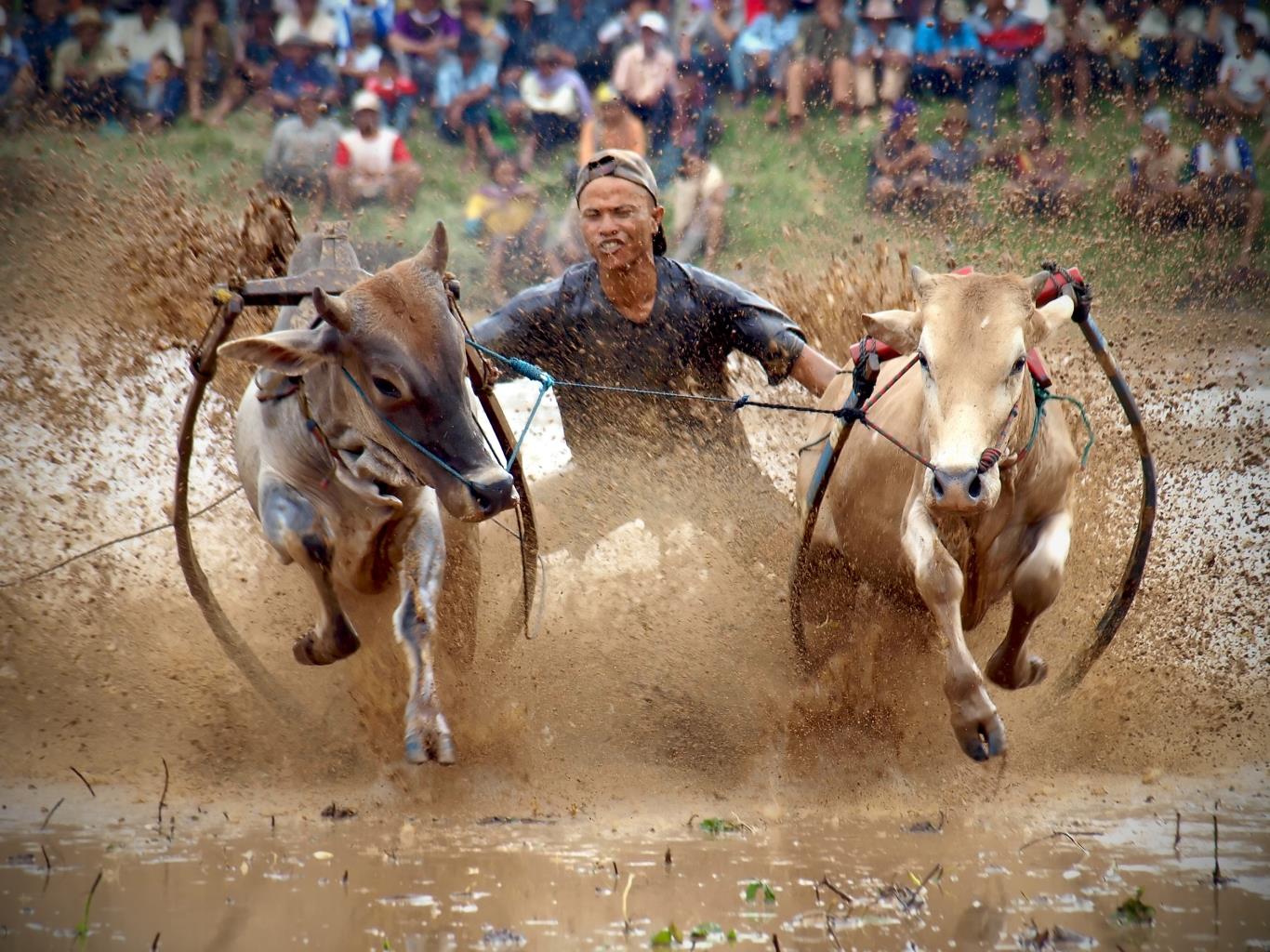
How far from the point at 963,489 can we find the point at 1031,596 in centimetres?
74

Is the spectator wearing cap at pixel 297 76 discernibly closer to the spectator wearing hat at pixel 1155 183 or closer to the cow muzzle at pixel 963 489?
the spectator wearing hat at pixel 1155 183

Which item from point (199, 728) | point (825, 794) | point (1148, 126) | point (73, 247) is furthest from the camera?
point (1148, 126)

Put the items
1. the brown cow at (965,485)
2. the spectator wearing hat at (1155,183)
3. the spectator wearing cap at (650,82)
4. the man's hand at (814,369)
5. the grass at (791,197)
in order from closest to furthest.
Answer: the brown cow at (965,485) → the man's hand at (814,369) → the spectator wearing hat at (1155,183) → the grass at (791,197) → the spectator wearing cap at (650,82)

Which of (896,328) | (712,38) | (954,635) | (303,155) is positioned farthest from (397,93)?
(954,635)

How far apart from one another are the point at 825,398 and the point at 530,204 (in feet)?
18.8

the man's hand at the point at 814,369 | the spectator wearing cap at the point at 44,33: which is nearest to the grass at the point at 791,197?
the spectator wearing cap at the point at 44,33

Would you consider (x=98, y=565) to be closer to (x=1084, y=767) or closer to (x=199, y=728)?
(x=199, y=728)

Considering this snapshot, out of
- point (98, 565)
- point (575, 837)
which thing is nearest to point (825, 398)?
point (575, 837)

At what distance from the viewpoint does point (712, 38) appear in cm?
1170

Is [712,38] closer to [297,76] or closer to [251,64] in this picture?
[297,76]

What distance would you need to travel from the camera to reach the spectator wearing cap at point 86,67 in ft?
37.3

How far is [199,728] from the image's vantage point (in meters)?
5.76

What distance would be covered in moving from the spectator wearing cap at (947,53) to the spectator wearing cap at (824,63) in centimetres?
48

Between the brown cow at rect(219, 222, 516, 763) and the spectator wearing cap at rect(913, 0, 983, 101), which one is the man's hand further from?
the spectator wearing cap at rect(913, 0, 983, 101)
